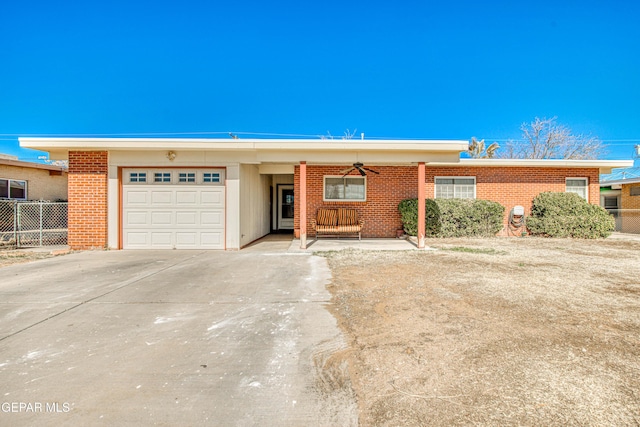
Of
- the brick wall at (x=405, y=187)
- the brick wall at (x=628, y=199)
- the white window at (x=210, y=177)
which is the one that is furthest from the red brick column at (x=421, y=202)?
the brick wall at (x=628, y=199)

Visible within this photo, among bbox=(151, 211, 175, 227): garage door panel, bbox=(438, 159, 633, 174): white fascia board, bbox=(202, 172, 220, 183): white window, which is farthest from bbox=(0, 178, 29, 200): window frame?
bbox=(438, 159, 633, 174): white fascia board

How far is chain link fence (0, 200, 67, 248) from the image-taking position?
361 inches

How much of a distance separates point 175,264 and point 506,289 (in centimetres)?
575

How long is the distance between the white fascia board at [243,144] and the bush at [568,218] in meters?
5.09

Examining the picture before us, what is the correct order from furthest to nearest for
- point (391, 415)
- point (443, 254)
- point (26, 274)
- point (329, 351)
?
1. point (443, 254)
2. point (26, 274)
3. point (329, 351)
4. point (391, 415)

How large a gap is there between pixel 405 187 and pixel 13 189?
15.7 meters

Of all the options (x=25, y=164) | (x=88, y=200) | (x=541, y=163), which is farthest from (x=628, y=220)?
(x=25, y=164)

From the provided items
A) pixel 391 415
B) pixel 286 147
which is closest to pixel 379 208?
pixel 286 147

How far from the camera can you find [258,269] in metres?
5.82

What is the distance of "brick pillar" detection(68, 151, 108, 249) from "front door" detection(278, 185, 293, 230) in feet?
21.7

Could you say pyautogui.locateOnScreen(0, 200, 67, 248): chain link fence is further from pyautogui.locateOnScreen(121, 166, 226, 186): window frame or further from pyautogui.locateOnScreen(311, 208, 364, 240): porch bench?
pyautogui.locateOnScreen(311, 208, 364, 240): porch bench

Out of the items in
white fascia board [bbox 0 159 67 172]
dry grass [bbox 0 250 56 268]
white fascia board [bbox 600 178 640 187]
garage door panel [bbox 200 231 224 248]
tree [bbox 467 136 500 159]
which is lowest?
dry grass [bbox 0 250 56 268]

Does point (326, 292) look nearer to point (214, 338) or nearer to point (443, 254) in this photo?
point (214, 338)

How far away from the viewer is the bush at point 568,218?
10258mm
